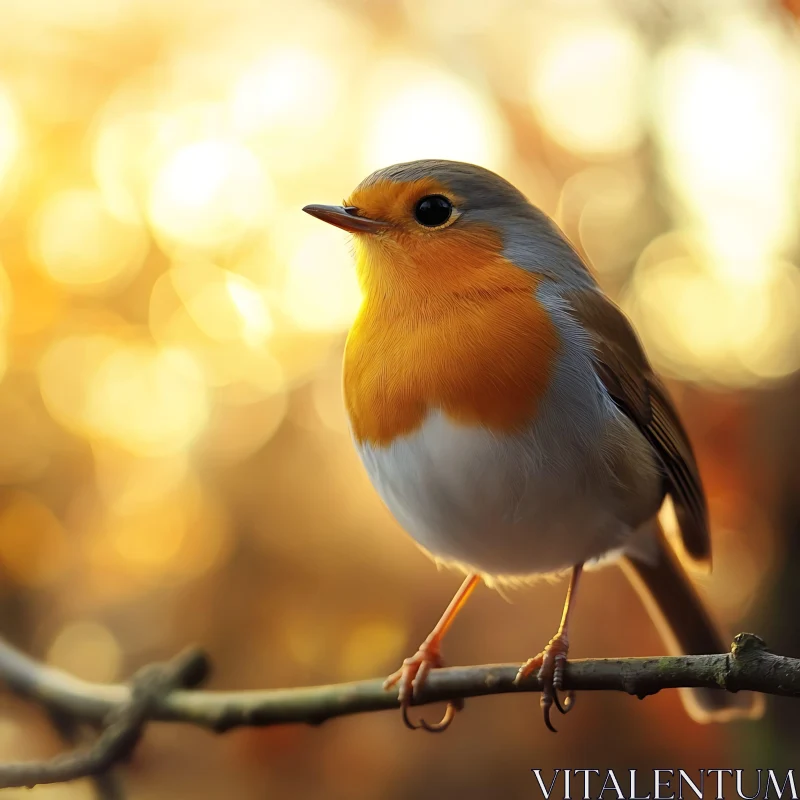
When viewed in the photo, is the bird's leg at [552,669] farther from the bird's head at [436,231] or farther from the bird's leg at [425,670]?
the bird's head at [436,231]

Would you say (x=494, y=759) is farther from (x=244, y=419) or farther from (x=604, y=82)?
(x=604, y=82)

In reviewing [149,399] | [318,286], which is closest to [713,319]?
[318,286]

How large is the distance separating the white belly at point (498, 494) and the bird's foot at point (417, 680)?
0.18 metres

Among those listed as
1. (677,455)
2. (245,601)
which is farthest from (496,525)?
(245,601)

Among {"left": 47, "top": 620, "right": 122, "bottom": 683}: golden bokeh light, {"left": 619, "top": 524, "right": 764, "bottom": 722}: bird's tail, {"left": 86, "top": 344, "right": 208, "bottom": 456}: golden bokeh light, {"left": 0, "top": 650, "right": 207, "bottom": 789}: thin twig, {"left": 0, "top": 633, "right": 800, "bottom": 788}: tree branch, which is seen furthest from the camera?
{"left": 86, "top": 344, "right": 208, "bottom": 456}: golden bokeh light

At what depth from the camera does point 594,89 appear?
5.28 feet

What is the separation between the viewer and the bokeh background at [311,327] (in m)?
1.54

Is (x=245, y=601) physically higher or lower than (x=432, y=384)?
lower

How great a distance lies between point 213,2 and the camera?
1.88 meters

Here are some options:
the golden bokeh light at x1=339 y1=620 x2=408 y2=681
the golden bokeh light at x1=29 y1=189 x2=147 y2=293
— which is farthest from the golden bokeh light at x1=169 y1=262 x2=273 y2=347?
the golden bokeh light at x1=339 y1=620 x2=408 y2=681

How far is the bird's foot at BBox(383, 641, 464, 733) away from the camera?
42.8 inches

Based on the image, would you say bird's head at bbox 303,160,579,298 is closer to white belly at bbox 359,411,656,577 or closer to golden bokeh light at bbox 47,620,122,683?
white belly at bbox 359,411,656,577

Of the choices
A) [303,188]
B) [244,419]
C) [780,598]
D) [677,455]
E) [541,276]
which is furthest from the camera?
[244,419]

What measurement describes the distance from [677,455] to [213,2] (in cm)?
149
